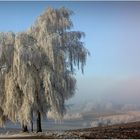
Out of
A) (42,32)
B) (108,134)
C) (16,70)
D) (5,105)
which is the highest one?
(42,32)

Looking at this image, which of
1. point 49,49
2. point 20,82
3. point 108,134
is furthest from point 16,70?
point 108,134

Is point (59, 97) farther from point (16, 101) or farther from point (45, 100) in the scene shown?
point (16, 101)

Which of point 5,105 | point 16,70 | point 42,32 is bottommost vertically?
point 5,105

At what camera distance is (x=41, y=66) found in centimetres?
2461

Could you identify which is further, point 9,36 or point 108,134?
point 9,36

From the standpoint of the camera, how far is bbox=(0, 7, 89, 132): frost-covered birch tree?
948 inches

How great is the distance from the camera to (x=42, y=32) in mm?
24578

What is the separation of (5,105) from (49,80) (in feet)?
10.8

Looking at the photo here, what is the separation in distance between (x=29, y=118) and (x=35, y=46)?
13.7 ft

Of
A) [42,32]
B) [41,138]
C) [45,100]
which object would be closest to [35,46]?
[42,32]

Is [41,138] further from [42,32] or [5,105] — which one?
[42,32]

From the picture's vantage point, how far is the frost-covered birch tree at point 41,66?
79.0 ft

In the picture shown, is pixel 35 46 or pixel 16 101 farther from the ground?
pixel 35 46

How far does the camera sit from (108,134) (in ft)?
68.0
